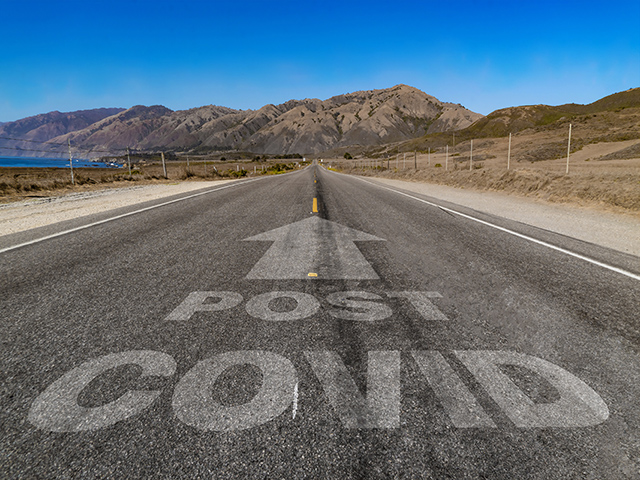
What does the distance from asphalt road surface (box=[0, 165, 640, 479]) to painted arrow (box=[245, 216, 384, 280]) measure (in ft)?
0.17

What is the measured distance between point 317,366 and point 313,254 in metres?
2.79

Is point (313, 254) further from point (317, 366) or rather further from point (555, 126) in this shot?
point (555, 126)

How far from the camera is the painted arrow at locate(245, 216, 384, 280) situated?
4109 millimetres

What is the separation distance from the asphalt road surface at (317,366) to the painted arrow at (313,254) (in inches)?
2.0

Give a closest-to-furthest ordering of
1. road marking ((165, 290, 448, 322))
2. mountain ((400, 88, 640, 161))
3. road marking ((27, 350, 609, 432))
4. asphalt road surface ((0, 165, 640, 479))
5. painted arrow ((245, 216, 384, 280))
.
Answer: asphalt road surface ((0, 165, 640, 479)), road marking ((27, 350, 609, 432)), road marking ((165, 290, 448, 322)), painted arrow ((245, 216, 384, 280)), mountain ((400, 88, 640, 161))

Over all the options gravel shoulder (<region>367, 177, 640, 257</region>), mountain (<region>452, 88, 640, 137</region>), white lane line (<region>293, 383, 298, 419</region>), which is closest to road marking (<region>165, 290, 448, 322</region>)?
white lane line (<region>293, 383, 298, 419</region>)

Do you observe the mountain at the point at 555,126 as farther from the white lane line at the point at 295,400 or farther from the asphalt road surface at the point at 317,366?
the white lane line at the point at 295,400

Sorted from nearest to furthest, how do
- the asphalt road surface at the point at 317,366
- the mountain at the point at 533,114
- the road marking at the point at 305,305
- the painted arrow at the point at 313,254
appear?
the asphalt road surface at the point at 317,366, the road marking at the point at 305,305, the painted arrow at the point at 313,254, the mountain at the point at 533,114

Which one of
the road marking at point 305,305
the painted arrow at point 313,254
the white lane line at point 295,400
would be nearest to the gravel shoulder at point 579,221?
the painted arrow at point 313,254

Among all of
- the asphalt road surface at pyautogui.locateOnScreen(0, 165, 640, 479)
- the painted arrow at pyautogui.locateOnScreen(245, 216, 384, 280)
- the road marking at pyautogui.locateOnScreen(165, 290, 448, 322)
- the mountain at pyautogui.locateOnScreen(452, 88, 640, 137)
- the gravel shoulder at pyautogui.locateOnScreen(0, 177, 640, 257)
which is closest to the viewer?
the asphalt road surface at pyautogui.locateOnScreen(0, 165, 640, 479)

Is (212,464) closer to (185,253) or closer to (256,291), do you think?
(256,291)

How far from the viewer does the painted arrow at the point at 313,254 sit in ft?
13.5

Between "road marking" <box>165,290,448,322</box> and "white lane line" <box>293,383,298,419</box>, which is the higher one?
"road marking" <box>165,290,448,322</box>

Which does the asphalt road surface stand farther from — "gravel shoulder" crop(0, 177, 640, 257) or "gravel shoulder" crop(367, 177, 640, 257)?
"gravel shoulder" crop(0, 177, 640, 257)
